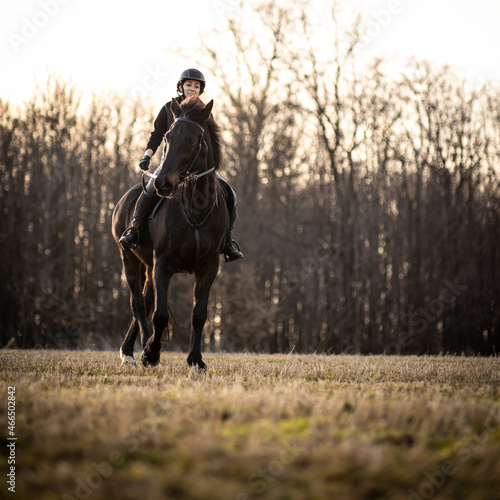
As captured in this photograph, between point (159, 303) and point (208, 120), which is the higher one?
point (208, 120)

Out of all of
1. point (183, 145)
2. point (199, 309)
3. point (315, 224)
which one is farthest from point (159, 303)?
point (315, 224)

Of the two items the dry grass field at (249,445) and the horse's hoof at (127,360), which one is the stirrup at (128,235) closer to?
the horse's hoof at (127,360)

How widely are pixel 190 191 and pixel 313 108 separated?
53.0 feet

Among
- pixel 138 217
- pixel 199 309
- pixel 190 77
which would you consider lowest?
pixel 199 309

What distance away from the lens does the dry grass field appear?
2.28m

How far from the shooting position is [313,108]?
71.7 feet

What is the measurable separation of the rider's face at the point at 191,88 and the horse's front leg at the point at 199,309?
2343 millimetres

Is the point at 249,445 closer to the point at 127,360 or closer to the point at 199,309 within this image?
the point at 199,309

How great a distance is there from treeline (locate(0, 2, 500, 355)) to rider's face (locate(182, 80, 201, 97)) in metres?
12.0

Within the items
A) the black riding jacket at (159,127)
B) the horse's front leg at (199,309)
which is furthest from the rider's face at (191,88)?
the horse's front leg at (199,309)

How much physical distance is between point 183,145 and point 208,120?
0.88 m

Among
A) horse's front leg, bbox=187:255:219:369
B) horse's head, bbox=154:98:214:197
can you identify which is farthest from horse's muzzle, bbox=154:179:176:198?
horse's front leg, bbox=187:255:219:369

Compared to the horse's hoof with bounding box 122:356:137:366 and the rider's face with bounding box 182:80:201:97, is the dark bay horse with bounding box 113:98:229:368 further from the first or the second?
the rider's face with bounding box 182:80:201:97

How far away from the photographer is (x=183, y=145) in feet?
20.7
